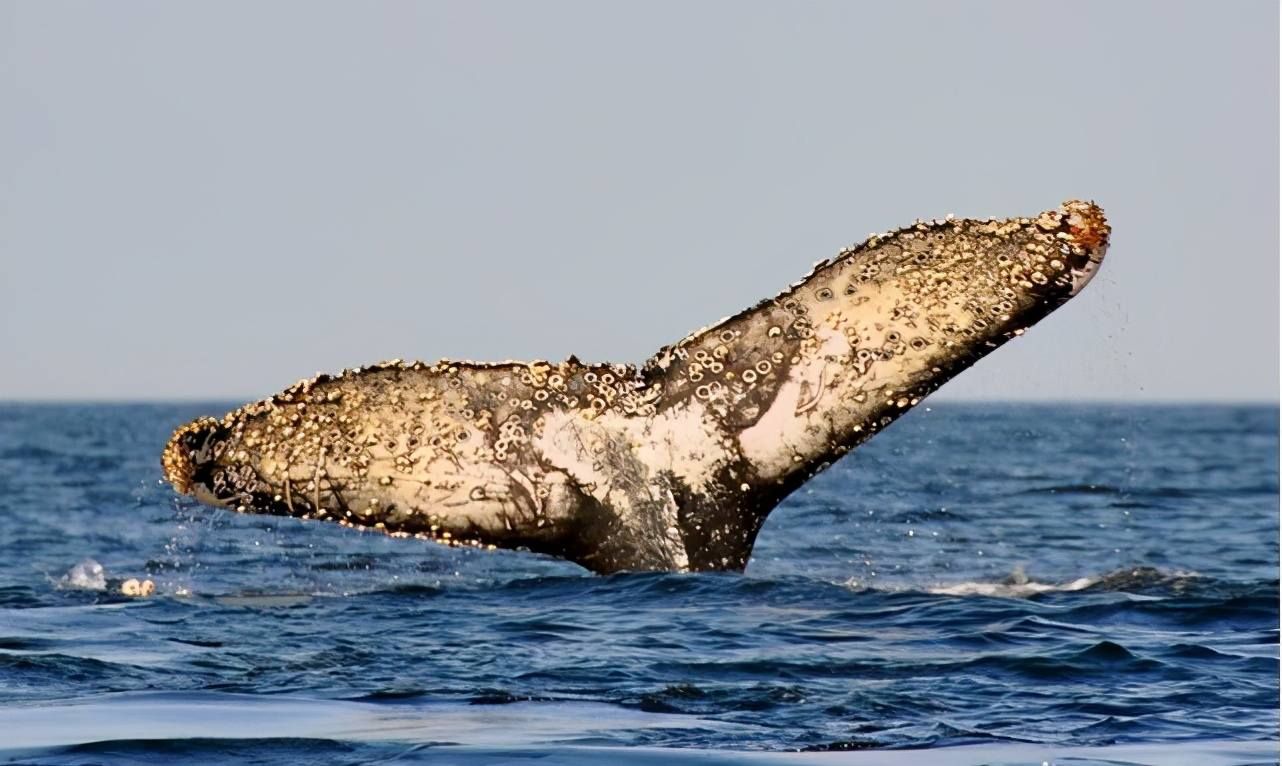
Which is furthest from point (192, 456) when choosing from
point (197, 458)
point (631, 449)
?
point (631, 449)

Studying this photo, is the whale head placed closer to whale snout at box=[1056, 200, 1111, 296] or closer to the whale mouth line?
the whale mouth line

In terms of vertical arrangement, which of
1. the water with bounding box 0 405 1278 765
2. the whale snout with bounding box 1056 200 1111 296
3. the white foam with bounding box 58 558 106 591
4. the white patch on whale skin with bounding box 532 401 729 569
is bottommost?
the water with bounding box 0 405 1278 765

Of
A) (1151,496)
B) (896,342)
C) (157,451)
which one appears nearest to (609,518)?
(896,342)

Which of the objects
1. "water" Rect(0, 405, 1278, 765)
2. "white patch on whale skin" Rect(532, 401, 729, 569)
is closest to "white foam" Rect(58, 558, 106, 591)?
"water" Rect(0, 405, 1278, 765)

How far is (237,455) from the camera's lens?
360 inches

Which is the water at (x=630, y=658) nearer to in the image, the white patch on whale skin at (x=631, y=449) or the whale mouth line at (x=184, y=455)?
the white patch on whale skin at (x=631, y=449)

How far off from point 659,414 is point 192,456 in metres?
2.02

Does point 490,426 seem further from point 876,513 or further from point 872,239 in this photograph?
point 876,513

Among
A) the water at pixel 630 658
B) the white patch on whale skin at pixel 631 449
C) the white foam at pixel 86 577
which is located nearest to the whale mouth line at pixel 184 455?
the water at pixel 630 658

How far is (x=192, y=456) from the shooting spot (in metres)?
9.12

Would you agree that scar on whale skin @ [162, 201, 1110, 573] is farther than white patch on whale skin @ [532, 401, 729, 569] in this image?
No

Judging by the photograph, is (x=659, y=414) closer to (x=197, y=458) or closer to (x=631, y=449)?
(x=631, y=449)

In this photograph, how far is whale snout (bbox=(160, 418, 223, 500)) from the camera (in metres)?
9.11

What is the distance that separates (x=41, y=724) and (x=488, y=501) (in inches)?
93.2
